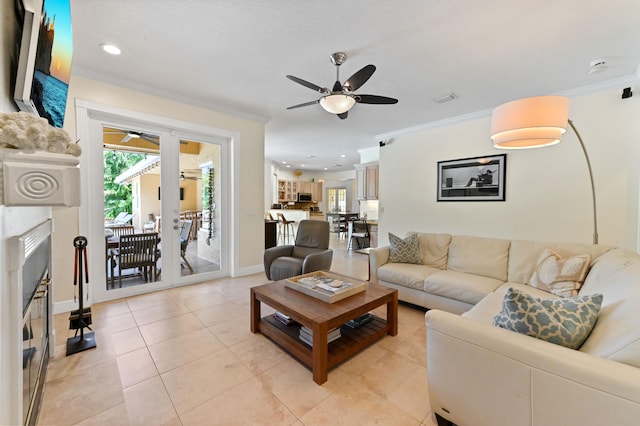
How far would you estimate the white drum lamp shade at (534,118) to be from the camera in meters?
1.89

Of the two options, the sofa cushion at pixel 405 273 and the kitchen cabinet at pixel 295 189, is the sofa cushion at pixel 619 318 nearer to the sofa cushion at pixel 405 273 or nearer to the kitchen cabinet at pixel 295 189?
the sofa cushion at pixel 405 273

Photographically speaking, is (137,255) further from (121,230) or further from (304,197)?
(304,197)

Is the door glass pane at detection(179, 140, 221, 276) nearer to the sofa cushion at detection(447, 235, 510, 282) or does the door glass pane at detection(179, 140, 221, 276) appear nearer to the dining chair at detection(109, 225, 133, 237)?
the dining chair at detection(109, 225, 133, 237)

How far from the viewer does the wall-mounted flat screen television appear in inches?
44.8

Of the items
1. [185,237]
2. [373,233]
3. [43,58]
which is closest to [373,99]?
[43,58]

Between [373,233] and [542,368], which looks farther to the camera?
[373,233]

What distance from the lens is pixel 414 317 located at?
2.88 meters

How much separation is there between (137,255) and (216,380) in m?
2.44

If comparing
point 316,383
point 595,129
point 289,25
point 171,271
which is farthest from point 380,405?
point 595,129

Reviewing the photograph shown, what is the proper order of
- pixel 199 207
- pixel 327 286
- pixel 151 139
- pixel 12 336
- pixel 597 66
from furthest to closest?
1. pixel 199 207
2. pixel 151 139
3. pixel 597 66
4. pixel 327 286
5. pixel 12 336

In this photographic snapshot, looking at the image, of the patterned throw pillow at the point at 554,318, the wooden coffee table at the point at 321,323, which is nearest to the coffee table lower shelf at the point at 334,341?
the wooden coffee table at the point at 321,323

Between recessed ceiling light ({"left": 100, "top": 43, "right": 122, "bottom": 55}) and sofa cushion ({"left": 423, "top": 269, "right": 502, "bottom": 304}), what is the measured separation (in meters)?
3.94

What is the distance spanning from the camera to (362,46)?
8.02 feet

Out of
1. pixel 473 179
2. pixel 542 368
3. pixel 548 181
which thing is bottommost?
pixel 542 368
